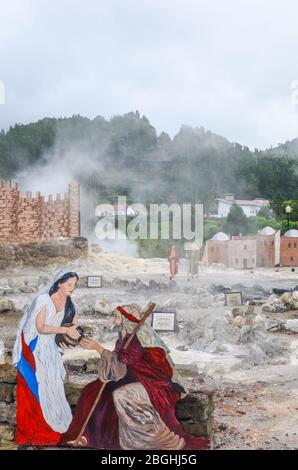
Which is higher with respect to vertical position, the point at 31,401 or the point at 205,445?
the point at 31,401

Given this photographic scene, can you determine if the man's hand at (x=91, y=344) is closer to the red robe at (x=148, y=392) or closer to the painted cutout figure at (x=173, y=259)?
the red robe at (x=148, y=392)

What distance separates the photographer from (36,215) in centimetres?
889

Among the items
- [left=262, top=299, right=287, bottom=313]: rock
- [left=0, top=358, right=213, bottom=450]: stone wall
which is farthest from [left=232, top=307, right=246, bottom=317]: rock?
[left=0, top=358, right=213, bottom=450]: stone wall

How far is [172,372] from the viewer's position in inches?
221

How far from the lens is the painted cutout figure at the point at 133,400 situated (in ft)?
18.2

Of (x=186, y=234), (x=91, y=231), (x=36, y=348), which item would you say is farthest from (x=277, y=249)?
(x=36, y=348)

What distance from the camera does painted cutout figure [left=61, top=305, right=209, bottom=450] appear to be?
5547 mm

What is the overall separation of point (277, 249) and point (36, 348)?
15.5 ft

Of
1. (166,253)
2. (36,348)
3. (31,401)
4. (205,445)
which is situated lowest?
(205,445)

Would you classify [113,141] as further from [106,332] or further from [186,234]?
[106,332]

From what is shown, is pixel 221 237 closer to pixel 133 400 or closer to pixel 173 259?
pixel 173 259

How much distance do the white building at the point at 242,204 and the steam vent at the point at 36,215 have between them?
85.7 inches

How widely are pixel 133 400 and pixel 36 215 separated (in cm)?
415

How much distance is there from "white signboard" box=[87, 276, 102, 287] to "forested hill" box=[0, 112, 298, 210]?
138 cm
